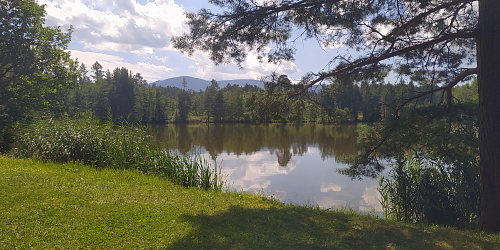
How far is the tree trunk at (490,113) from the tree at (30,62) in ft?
52.6

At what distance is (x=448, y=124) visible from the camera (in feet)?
19.3

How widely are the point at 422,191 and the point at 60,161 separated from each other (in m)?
9.26

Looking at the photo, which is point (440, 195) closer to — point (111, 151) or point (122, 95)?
point (111, 151)

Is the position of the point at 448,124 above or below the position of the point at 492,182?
above

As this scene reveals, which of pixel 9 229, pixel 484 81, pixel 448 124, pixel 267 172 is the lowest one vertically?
pixel 267 172

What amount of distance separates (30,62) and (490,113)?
65.5 ft

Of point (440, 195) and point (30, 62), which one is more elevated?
point (30, 62)

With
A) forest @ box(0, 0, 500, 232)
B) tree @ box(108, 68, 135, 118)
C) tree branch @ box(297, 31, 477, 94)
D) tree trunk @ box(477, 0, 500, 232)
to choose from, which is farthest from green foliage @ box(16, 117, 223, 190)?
tree @ box(108, 68, 135, 118)

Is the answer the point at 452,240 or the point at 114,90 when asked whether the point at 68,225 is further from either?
the point at 114,90

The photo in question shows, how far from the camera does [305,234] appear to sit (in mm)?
3824

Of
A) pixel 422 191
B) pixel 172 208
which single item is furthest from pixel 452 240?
pixel 172 208

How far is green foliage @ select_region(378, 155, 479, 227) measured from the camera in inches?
223

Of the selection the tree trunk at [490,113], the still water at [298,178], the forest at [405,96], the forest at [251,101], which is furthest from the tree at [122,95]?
the tree trunk at [490,113]

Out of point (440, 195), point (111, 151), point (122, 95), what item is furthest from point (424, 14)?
point (122, 95)
